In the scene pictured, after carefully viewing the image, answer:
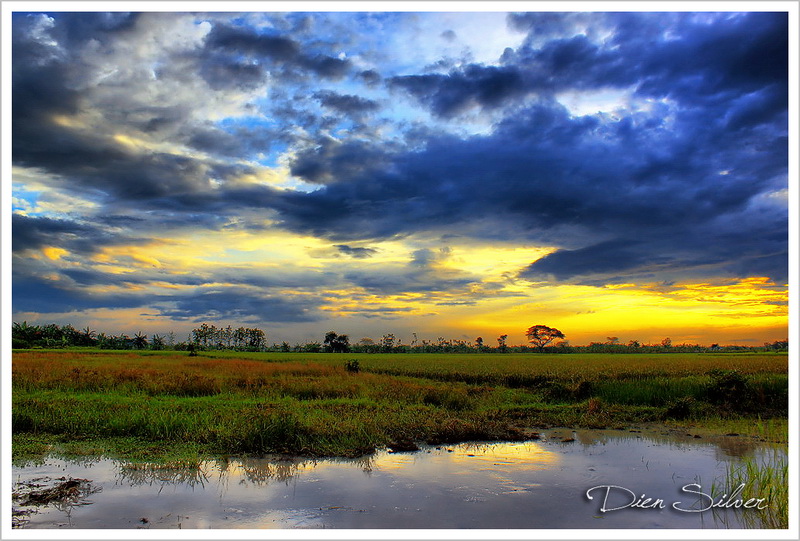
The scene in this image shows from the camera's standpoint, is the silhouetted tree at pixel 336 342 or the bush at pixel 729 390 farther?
the silhouetted tree at pixel 336 342

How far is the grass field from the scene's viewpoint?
377 inches

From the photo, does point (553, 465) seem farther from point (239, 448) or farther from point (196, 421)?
point (196, 421)

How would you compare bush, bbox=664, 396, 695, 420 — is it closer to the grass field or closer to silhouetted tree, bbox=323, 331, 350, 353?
the grass field

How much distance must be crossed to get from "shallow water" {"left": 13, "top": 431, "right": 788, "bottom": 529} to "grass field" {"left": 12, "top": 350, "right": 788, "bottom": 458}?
32.8 inches

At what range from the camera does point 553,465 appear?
28.0 ft

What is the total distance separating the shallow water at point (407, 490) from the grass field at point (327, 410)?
83 cm

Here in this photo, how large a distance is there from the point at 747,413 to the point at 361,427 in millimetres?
12520

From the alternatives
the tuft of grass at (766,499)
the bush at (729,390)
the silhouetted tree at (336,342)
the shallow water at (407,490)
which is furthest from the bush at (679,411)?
the silhouetted tree at (336,342)

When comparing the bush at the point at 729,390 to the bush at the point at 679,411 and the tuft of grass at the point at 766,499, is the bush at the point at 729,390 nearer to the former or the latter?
the bush at the point at 679,411

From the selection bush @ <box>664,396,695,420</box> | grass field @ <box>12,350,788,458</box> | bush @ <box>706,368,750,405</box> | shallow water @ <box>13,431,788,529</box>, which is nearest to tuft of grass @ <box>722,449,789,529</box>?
shallow water @ <box>13,431,788,529</box>

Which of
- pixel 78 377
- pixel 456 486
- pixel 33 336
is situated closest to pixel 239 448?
pixel 456 486

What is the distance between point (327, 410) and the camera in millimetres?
12992

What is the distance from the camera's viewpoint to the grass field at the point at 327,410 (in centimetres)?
958

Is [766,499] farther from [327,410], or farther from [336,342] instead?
[336,342]
